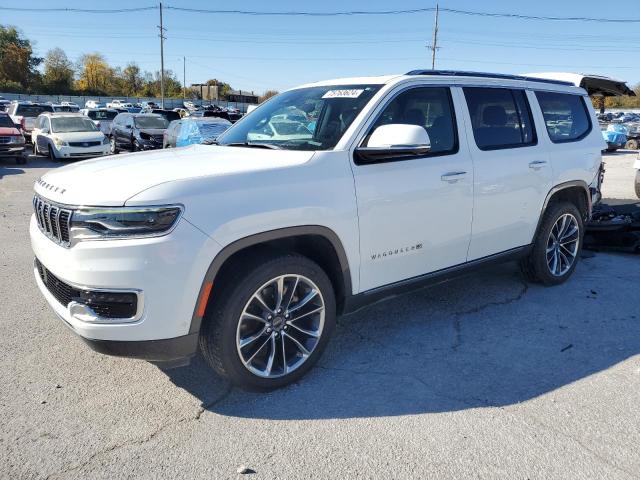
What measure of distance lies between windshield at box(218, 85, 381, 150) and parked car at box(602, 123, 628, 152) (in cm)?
2297

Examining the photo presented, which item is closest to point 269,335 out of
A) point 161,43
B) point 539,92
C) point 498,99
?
point 498,99

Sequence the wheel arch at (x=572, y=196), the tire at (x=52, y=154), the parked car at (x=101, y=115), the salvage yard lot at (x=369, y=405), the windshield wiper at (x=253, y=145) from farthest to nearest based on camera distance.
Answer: the parked car at (x=101, y=115) → the tire at (x=52, y=154) → the wheel arch at (x=572, y=196) → the windshield wiper at (x=253, y=145) → the salvage yard lot at (x=369, y=405)

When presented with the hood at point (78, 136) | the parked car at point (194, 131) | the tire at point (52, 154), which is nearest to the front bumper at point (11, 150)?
the tire at point (52, 154)

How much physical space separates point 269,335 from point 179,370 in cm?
77

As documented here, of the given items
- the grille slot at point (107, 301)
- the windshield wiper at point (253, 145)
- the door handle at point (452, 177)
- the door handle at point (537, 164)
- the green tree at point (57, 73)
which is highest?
the green tree at point (57, 73)

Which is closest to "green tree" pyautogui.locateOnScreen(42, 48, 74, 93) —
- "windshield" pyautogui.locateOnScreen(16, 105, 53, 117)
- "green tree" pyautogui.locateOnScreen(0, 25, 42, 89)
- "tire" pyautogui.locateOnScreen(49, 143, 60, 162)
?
"green tree" pyautogui.locateOnScreen(0, 25, 42, 89)

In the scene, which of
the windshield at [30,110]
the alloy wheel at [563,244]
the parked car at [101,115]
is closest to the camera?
the alloy wheel at [563,244]

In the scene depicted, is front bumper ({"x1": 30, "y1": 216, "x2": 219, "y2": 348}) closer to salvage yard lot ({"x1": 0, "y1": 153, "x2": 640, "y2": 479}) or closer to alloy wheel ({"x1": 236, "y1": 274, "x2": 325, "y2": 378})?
alloy wheel ({"x1": 236, "y1": 274, "x2": 325, "y2": 378})

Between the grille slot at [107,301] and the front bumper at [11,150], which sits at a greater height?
the grille slot at [107,301]

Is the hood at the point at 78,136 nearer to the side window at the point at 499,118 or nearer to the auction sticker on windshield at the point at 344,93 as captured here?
the auction sticker on windshield at the point at 344,93

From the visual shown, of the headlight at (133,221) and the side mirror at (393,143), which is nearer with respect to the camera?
the headlight at (133,221)

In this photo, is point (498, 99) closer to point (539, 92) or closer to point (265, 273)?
point (539, 92)

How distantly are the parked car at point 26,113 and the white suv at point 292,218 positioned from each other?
70.9ft

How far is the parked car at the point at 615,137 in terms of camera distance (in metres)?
23.5
